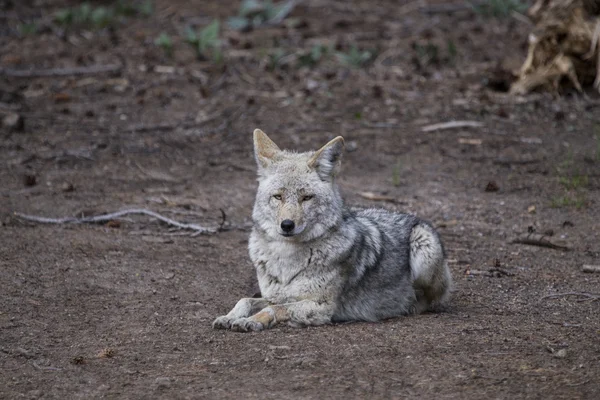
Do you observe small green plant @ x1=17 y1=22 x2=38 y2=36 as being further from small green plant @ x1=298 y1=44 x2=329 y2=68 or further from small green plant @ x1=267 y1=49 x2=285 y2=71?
small green plant @ x1=298 y1=44 x2=329 y2=68

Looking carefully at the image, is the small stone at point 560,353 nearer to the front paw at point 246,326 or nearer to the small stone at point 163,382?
the front paw at point 246,326

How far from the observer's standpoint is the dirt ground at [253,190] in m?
5.80

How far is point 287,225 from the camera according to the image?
22.1ft

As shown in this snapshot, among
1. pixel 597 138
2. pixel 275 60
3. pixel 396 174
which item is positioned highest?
pixel 275 60

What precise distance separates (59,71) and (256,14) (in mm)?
4580

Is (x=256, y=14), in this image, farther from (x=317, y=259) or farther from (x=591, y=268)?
(x=317, y=259)

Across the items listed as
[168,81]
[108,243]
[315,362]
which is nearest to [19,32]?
[168,81]

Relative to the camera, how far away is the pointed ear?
7.21 m

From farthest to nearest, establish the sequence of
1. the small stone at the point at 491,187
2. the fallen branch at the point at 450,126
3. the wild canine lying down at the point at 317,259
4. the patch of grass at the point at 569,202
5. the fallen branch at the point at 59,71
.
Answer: the fallen branch at the point at 59,71 < the fallen branch at the point at 450,126 < the small stone at the point at 491,187 < the patch of grass at the point at 569,202 < the wild canine lying down at the point at 317,259

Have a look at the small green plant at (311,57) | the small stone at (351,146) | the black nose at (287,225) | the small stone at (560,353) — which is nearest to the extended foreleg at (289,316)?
the black nose at (287,225)

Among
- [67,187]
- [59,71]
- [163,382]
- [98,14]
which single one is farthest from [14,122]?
[163,382]

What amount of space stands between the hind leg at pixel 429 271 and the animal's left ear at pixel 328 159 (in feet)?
3.60

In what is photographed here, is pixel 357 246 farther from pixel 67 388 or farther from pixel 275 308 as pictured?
pixel 67 388

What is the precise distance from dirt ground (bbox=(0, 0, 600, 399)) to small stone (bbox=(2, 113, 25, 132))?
0.18 feet
